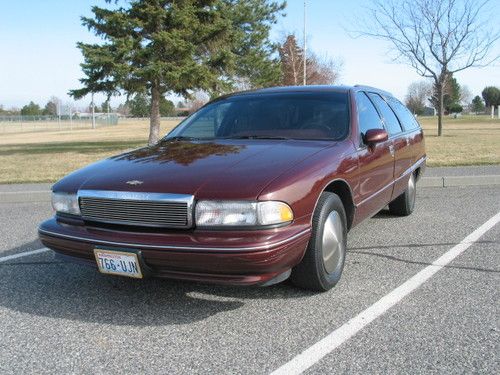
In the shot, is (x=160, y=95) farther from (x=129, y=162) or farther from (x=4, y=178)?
(x=129, y=162)

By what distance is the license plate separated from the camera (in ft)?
10.5

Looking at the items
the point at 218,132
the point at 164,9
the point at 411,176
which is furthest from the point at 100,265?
the point at 164,9

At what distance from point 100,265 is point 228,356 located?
Answer: 108 centimetres

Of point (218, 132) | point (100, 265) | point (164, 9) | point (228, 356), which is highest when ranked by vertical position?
point (164, 9)

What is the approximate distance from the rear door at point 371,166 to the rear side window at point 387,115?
0.20 m

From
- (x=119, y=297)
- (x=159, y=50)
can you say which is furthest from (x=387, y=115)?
(x=159, y=50)

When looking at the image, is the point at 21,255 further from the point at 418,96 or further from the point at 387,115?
the point at 418,96

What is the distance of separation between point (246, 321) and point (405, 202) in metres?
3.62

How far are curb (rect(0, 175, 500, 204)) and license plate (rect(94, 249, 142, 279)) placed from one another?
18.9 ft

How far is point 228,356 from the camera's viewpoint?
9.39 ft

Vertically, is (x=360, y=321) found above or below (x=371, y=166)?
below

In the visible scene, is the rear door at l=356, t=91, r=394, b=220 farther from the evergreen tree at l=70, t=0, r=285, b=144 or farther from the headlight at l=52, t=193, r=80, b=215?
the evergreen tree at l=70, t=0, r=285, b=144

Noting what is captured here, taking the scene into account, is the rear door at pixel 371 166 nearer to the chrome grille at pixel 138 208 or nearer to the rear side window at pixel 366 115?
the rear side window at pixel 366 115

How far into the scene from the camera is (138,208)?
326cm
